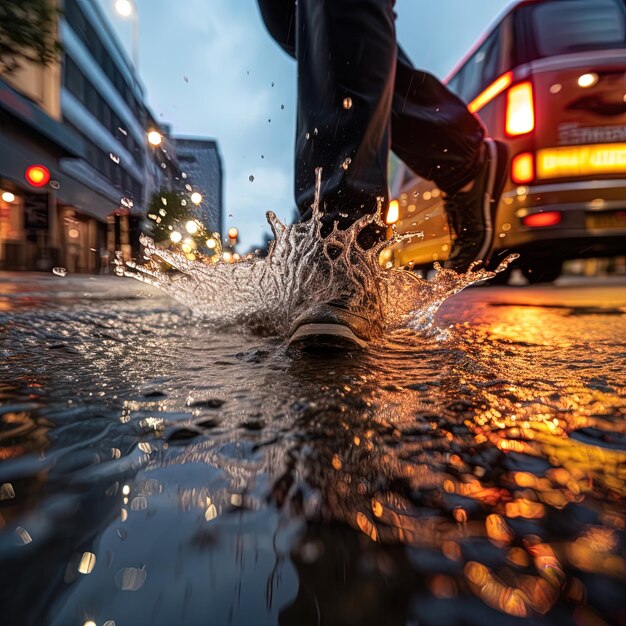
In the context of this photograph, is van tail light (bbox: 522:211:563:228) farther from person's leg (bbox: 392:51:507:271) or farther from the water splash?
the water splash

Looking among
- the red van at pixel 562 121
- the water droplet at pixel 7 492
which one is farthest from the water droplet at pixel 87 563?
the red van at pixel 562 121

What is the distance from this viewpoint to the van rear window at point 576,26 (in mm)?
4246

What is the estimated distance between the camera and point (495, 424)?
692 millimetres

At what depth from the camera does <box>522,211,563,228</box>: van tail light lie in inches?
175

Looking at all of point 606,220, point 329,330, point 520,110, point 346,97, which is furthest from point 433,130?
point 606,220

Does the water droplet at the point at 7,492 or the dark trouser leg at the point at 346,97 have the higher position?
the dark trouser leg at the point at 346,97

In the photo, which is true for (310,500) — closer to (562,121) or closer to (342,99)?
(342,99)

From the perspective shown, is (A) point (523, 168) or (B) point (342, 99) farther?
(A) point (523, 168)

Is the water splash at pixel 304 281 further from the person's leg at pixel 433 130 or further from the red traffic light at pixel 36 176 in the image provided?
the red traffic light at pixel 36 176

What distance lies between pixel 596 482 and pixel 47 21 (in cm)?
491

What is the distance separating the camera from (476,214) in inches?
142

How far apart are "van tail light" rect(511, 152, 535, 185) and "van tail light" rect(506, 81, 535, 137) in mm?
247

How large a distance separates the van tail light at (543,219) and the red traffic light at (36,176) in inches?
538

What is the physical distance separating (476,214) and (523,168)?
1284mm
